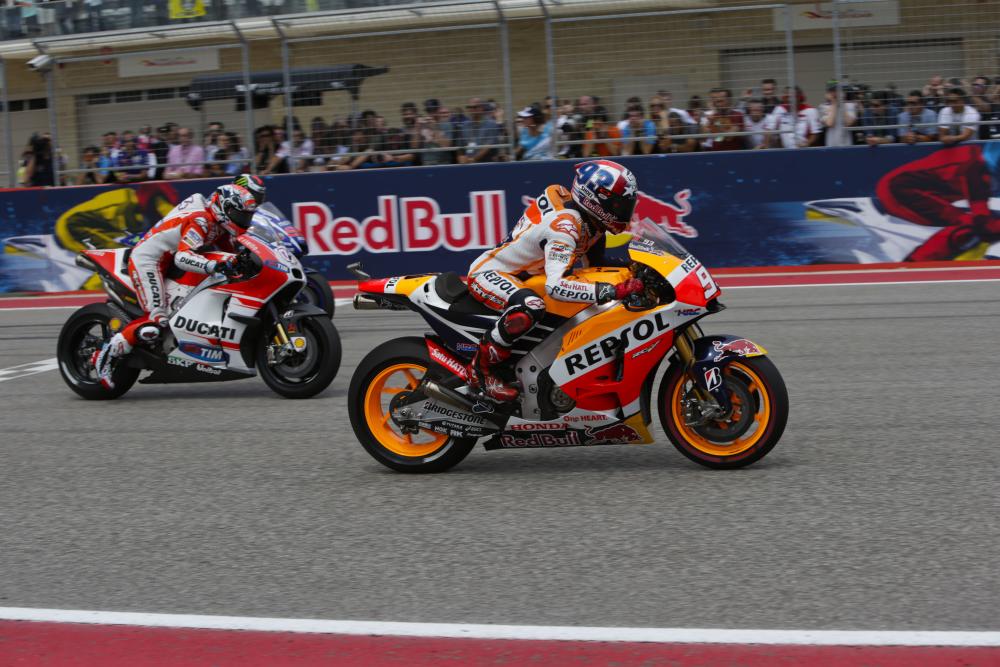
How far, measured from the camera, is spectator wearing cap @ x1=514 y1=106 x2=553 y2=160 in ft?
55.4

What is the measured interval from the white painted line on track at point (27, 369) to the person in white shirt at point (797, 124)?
8984mm

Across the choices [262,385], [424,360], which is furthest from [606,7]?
[424,360]

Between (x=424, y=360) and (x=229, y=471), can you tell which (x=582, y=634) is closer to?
(x=424, y=360)

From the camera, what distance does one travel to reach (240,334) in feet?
30.6

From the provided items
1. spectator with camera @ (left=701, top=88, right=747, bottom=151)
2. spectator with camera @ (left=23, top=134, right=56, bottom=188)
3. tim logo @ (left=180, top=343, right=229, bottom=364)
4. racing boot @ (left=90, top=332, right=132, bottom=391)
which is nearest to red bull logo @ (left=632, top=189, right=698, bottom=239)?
spectator with camera @ (left=701, top=88, right=747, bottom=151)

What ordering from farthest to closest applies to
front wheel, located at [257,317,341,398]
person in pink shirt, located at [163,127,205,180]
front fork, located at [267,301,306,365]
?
person in pink shirt, located at [163,127,205,180] → front fork, located at [267,301,306,365] → front wheel, located at [257,317,341,398]

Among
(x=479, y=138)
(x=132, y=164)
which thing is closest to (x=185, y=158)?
(x=132, y=164)

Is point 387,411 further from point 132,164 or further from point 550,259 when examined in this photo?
point 132,164

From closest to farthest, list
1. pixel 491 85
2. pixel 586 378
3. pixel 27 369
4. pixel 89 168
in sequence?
pixel 586 378
pixel 27 369
pixel 491 85
pixel 89 168

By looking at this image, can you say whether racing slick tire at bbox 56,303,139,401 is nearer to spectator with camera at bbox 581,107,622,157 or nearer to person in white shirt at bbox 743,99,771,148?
spectator with camera at bbox 581,107,622,157

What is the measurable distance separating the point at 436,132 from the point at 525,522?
12.0m

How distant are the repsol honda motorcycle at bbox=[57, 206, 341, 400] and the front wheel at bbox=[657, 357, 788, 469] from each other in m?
3.40

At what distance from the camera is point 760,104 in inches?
639

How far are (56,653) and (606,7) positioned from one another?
13.8 metres
